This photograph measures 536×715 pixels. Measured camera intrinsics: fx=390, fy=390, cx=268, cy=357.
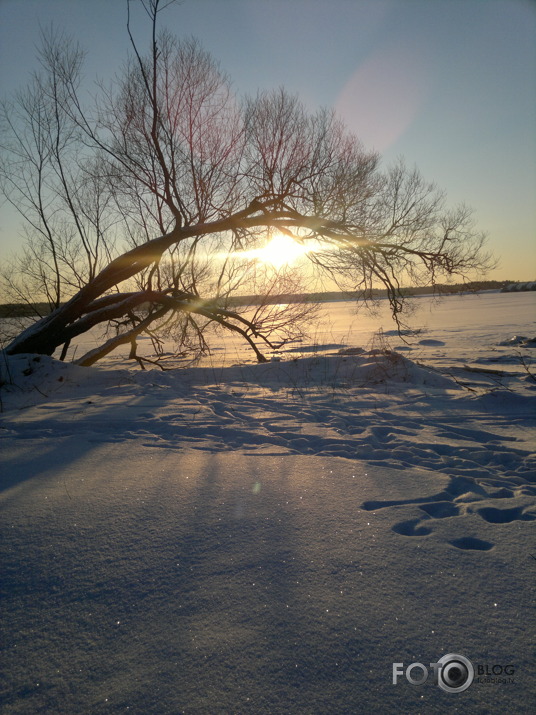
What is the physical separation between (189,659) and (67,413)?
3335mm

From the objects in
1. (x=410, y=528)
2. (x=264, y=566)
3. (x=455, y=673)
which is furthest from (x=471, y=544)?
(x=264, y=566)

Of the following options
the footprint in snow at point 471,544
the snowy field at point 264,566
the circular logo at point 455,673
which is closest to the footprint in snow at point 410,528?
the snowy field at point 264,566

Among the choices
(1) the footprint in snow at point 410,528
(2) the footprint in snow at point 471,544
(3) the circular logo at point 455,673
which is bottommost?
(3) the circular logo at point 455,673

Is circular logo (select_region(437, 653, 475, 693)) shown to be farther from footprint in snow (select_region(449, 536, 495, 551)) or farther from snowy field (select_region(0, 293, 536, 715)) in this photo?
footprint in snow (select_region(449, 536, 495, 551))

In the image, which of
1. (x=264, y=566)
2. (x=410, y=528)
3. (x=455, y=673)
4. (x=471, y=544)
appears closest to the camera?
(x=455, y=673)

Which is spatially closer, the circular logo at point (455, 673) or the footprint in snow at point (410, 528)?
the circular logo at point (455, 673)

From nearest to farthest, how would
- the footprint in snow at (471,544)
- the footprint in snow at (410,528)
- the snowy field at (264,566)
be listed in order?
the snowy field at (264,566) < the footprint in snow at (471,544) < the footprint in snow at (410,528)

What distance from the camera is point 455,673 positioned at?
1045 mm

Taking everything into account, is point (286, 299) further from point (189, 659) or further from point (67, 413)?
point (189, 659)
